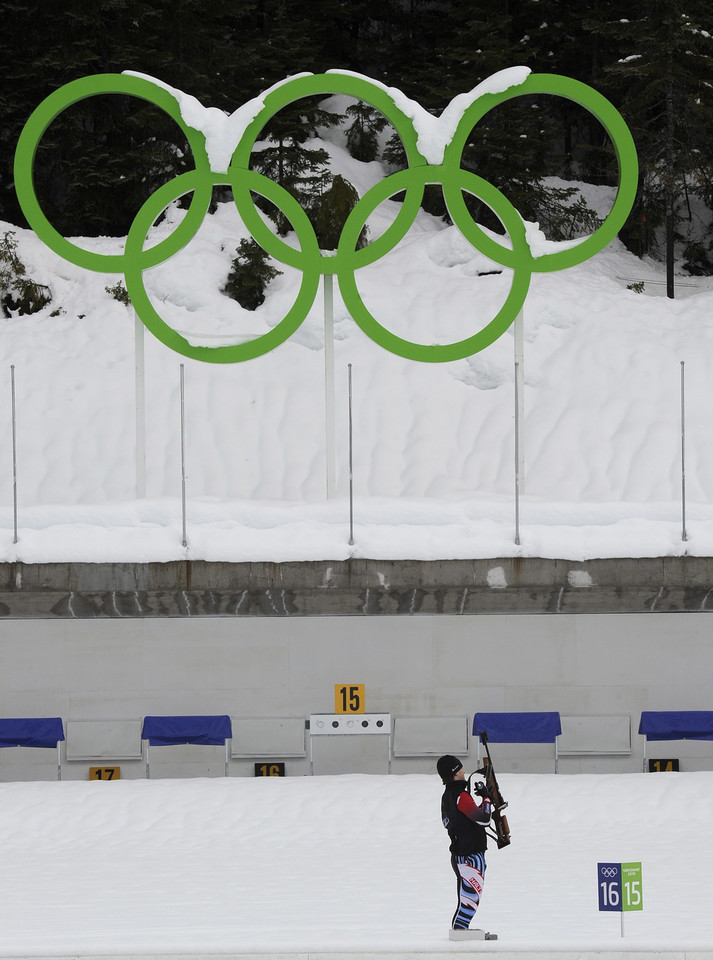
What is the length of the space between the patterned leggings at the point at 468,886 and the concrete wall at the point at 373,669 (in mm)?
6580

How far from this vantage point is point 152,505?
14820mm

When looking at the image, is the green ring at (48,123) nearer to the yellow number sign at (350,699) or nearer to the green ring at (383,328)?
the green ring at (383,328)

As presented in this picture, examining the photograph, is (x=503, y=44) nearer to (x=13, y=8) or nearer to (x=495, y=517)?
(x=13, y=8)

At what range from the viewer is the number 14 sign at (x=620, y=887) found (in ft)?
25.0

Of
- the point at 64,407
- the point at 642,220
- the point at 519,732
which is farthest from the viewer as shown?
the point at 642,220

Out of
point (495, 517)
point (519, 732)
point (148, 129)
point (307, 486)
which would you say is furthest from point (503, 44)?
point (519, 732)

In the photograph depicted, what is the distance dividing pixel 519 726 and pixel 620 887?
21.2ft

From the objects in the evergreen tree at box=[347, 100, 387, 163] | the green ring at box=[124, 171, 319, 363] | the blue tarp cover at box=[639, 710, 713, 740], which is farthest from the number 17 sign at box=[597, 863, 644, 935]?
the evergreen tree at box=[347, 100, 387, 163]

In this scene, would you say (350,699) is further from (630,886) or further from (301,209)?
(630,886)

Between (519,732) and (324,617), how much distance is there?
2702 millimetres

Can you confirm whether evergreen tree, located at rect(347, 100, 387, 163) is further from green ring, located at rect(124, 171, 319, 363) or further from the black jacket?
the black jacket

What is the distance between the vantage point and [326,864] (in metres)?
10.8

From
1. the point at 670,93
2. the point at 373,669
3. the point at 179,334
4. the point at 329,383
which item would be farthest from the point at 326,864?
the point at 670,93

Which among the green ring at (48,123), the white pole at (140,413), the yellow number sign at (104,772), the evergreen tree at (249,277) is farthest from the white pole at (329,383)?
the evergreen tree at (249,277)
